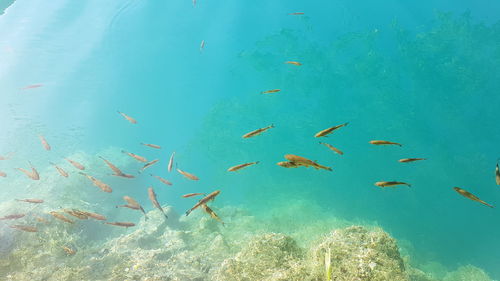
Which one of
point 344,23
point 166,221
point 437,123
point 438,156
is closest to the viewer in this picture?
point 166,221

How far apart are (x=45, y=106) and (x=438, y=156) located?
71.8 metres

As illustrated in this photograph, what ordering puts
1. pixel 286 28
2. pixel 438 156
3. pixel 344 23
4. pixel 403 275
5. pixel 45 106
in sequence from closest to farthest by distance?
pixel 403 275, pixel 438 156, pixel 344 23, pixel 286 28, pixel 45 106

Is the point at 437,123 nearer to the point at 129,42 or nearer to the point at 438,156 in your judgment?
the point at 438,156

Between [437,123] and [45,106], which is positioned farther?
[45,106]

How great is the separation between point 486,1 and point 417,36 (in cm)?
762

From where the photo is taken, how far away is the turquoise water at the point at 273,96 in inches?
849

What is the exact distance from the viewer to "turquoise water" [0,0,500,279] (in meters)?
21.6

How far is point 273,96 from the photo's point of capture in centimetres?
5438

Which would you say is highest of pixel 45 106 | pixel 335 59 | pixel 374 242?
pixel 374 242

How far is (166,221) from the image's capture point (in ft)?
43.6

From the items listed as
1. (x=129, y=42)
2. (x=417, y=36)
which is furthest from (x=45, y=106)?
(x=417, y=36)

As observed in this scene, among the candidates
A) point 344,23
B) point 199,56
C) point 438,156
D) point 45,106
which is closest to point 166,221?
point 438,156

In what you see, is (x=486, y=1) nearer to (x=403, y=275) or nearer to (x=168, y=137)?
(x=403, y=275)

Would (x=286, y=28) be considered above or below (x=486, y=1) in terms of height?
below
